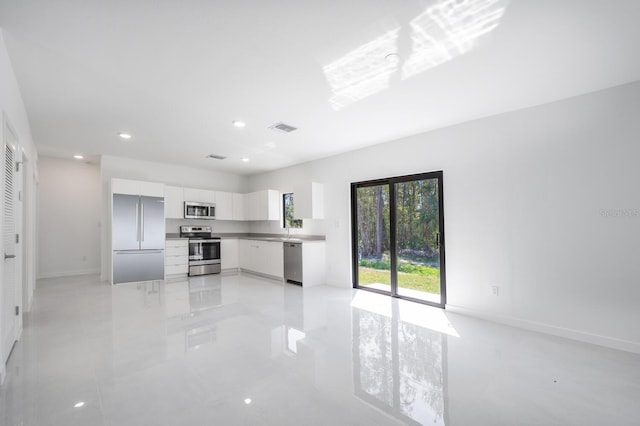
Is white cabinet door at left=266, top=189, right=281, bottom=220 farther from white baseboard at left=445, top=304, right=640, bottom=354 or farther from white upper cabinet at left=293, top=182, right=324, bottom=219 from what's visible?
white baseboard at left=445, top=304, right=640, bottom=354

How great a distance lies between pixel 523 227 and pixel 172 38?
3961mm

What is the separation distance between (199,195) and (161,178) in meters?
0.88

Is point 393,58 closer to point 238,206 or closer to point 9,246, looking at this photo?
point 9,246

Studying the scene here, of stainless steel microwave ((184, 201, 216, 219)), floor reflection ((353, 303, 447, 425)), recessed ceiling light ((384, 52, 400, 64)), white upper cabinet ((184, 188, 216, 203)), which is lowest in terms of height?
floor reflection ((353, 303, 447, 425))

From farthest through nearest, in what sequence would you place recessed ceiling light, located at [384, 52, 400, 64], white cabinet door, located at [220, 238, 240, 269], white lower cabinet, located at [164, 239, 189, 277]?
white cabinet door, located at [220, 238, 240, 269] → white lower cabinet, located at [164, 239, 189, 277] → recessed ceiling light, located at [384, 52, 400, 64]

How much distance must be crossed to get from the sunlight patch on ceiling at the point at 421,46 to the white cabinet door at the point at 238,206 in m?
5.29

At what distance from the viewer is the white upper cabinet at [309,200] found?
19.3 ft

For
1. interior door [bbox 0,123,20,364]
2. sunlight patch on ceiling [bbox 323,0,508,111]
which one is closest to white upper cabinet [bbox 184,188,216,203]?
interior door [bbox 0,123,20,364]

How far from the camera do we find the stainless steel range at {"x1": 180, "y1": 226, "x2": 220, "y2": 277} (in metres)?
6.68

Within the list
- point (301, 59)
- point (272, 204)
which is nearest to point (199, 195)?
point (272, 204)

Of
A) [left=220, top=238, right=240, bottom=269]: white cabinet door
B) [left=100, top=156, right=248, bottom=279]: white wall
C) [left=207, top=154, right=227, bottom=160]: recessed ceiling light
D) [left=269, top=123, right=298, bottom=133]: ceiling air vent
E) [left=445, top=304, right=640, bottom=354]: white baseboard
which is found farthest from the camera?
[left=220, top=238, right=240, bottom=269]: white cabinet door

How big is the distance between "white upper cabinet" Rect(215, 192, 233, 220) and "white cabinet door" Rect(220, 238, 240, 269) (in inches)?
25.6

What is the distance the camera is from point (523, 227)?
3.49 m

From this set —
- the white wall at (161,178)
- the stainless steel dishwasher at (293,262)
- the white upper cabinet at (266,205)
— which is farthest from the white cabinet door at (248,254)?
the stainless steel dishwasher at (293,262)
